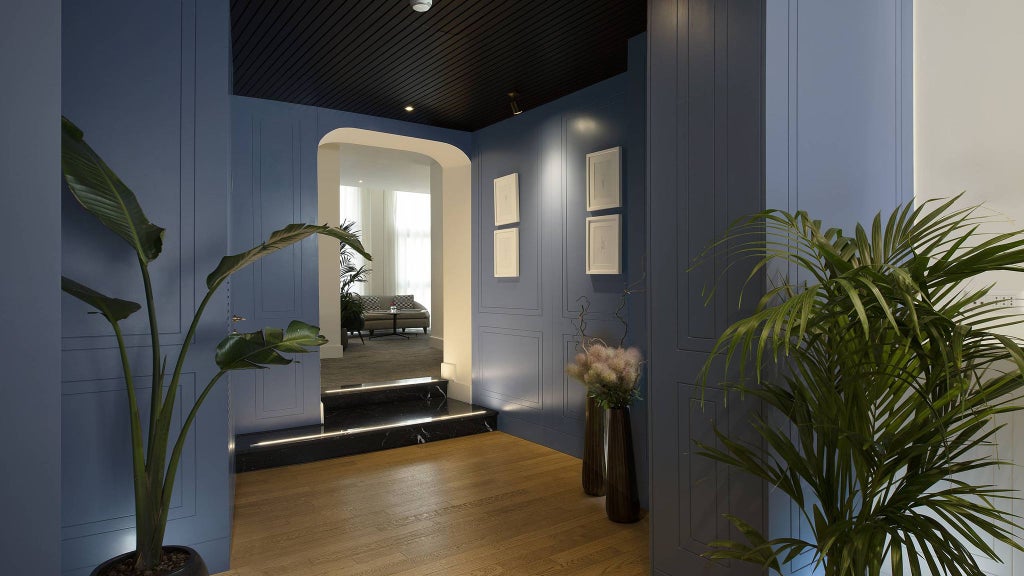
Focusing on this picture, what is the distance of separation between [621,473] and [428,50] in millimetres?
2849

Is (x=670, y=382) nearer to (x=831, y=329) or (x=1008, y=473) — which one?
(x=831, y=329)

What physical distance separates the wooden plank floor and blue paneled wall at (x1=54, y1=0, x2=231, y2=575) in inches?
18.0

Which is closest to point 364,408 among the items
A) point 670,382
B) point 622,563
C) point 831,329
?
point 622,563

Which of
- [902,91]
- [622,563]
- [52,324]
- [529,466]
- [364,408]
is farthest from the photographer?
[364,408]

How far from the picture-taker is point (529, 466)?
14.2 feet

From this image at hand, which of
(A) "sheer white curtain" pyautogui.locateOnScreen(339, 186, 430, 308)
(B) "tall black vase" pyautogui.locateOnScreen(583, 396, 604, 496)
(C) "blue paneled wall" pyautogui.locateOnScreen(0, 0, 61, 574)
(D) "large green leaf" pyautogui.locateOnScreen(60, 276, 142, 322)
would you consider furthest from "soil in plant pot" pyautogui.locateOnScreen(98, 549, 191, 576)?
(A) "sheer white curtain" pyautogui.locateOnScreen(339, 186, 430, 308)

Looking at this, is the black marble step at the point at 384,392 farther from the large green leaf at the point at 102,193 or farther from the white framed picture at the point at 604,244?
the large green leaf at the point at 102,193

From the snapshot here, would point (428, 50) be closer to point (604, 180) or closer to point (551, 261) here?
point (604, 180)

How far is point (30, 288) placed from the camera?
3.82 feet

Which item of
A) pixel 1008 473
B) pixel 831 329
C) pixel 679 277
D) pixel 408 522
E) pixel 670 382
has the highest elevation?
pixel 679 277

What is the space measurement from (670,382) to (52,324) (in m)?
2.05

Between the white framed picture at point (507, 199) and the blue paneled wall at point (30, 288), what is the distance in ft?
12.9

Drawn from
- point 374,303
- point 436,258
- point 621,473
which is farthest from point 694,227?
point 374,303

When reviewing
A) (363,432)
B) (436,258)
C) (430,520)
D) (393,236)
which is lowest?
(430,520)
